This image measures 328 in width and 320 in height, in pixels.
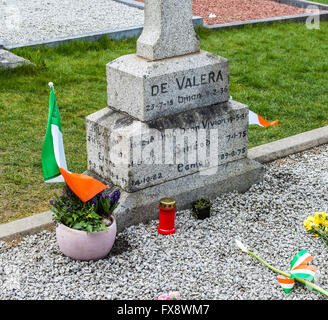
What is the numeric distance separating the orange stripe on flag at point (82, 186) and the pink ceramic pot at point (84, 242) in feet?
0.87

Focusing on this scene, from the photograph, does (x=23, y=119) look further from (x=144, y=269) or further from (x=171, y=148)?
(x=144, y=269)

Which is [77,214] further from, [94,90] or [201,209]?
[94,90]

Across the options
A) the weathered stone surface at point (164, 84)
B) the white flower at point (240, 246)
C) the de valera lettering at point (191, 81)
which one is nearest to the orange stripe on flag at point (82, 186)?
the weathered stone surface at point (164, 84)

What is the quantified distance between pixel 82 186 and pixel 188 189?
121 centimetres

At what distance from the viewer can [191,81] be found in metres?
5.29

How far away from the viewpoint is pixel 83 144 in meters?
6.89

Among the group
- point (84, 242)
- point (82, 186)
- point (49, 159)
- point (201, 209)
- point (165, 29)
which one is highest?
point (165, 29)

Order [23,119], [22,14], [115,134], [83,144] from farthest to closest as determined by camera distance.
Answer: [22,14] → [23,119] → [83,144] → [115,134]

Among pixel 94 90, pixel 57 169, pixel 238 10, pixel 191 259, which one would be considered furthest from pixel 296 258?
pixel 238 10

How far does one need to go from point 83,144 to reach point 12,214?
1.70m

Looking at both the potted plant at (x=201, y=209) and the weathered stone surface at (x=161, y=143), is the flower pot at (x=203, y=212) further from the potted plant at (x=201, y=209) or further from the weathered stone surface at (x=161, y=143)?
the weathered stone surface at (x=161, y=143)
